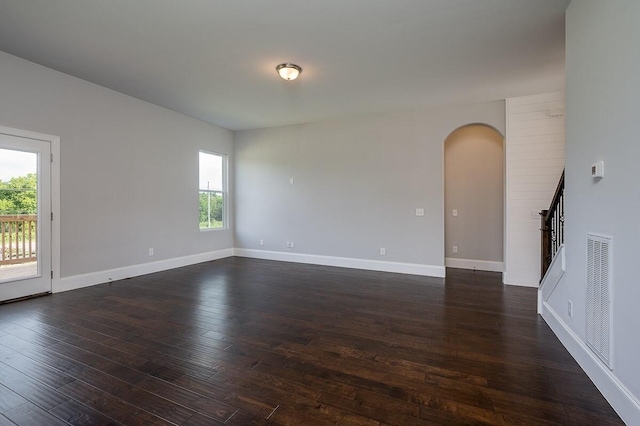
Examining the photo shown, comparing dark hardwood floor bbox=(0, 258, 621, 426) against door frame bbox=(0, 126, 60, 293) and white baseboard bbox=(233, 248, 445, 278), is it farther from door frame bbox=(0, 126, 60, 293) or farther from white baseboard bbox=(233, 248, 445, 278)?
white baseboard bbox=(233, 248, 445, 278)

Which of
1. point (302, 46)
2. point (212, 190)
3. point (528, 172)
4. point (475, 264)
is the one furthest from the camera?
point (212, 190)

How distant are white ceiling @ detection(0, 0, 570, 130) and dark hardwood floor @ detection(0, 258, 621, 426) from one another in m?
2.83

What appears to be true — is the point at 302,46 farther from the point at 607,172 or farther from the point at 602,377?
the point at 602,377

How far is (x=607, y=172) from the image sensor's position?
1882 millimetres

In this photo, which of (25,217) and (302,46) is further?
(25,217)

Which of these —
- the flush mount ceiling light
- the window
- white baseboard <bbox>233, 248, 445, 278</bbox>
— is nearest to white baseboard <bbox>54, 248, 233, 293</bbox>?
the window

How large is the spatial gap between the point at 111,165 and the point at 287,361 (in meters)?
4.15

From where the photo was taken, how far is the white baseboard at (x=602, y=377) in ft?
5.25

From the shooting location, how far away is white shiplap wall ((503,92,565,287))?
14.1ft

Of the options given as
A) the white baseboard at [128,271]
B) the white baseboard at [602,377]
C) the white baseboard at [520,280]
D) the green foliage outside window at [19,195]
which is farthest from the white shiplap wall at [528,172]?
the green foliage outside window at [19,195]

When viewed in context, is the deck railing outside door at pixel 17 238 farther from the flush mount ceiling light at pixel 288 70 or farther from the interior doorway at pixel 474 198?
the interior doorway at pixel 474 198

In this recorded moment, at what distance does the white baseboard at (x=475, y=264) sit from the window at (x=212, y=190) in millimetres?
4866

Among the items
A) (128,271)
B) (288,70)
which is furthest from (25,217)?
(288,70)

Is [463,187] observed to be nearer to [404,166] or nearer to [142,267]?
[404,166]
